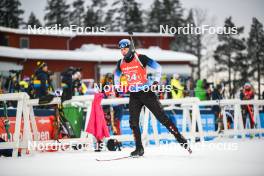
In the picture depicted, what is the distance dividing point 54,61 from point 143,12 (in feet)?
93.3

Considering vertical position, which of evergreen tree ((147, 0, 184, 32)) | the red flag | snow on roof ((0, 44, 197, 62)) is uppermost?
evergreen tree ((147, 0, 184, 32))

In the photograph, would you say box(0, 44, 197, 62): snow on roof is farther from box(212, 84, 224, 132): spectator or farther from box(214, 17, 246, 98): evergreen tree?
box(212, 84, 224, 132): spectator

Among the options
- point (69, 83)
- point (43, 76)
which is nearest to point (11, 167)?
point (69, 83)

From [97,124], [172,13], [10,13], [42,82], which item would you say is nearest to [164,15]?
[172,13]

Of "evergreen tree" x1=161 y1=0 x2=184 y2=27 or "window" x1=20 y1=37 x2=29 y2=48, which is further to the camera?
"evergreen tree" x1=161 y1=0 x2=184 y2=27

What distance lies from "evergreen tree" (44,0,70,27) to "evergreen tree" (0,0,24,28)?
3943mm

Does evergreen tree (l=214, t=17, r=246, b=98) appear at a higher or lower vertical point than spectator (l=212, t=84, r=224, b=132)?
higher

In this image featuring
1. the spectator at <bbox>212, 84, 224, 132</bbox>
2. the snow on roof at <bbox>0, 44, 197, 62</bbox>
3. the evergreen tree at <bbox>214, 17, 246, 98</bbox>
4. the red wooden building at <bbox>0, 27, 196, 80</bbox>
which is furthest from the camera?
the evergreen tree at <bbox>214, 17, 246, 98</bbox>

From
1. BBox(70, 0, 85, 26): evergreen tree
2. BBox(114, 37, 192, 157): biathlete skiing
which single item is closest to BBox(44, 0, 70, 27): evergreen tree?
BBox(70, 0, 85, 26): evergreen tree

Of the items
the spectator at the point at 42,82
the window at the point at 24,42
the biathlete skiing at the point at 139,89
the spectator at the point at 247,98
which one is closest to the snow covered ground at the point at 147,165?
the biathlete skiing at the point at 139,89

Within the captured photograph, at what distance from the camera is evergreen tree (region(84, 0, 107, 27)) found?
61219mm

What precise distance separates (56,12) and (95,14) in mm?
5613

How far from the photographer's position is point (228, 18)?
166 ft

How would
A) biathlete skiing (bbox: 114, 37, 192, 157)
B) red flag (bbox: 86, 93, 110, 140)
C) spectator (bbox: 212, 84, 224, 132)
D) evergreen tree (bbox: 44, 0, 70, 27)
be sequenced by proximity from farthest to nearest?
evergreen tree (bbox: 44, 0, 70, 27) → spectator (bbox: 212, 84, 224, 132) → red flag (bbox: 86, 93, 110, 140) → biathlete skiing (bbox: 114, 37, 192, 157)
